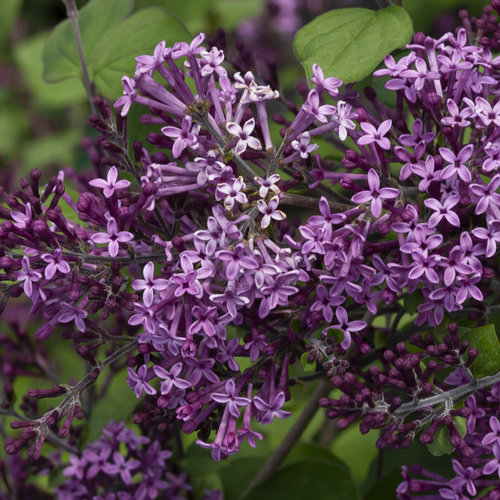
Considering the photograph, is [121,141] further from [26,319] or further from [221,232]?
[26,319]

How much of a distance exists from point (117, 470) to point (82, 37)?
1.04 meters

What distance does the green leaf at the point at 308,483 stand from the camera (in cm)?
184

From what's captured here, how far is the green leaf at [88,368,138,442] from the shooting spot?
1884 mm

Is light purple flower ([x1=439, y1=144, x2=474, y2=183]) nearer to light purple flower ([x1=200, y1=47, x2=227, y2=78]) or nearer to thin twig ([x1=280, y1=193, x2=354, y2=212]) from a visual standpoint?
thin twig ([x1=280, y1=193, x2=354, y2=212])

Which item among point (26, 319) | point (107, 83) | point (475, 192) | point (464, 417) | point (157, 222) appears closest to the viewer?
point (475, 192)

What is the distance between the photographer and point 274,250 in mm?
1268

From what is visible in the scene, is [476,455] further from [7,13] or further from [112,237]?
[7,13]

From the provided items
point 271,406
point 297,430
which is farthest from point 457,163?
point 297,430

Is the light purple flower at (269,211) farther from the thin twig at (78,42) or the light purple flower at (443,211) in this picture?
the thin twig at (78,42)

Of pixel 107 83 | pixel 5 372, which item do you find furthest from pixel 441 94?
pixel 5 372

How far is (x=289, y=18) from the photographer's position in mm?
4508

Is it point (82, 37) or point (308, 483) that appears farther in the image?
point (82, 37)

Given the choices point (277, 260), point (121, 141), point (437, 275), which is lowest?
point (437, 275)

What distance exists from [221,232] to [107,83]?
0.74m
